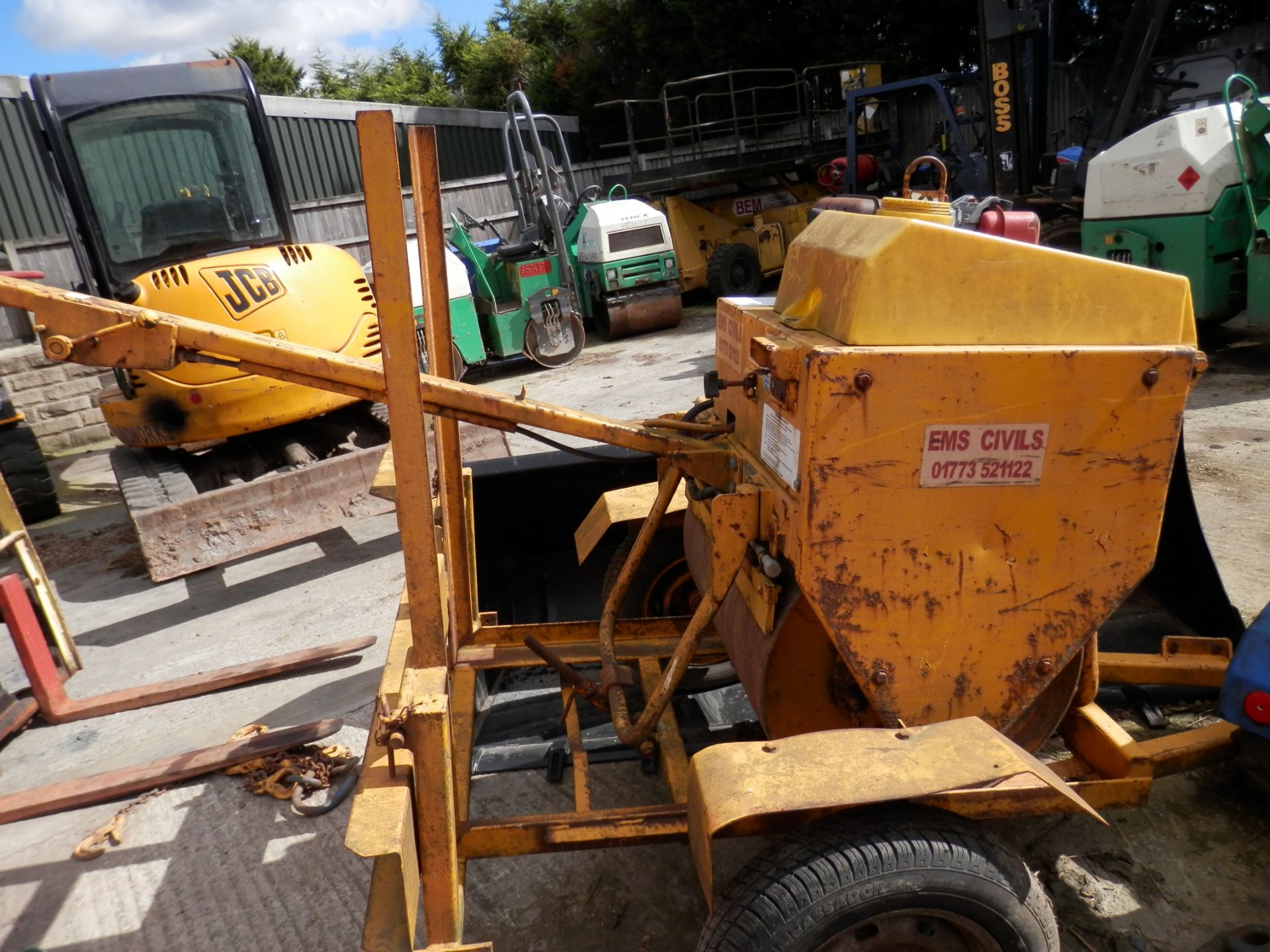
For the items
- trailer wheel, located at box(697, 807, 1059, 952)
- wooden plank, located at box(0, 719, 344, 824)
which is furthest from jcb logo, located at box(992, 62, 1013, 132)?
trailer wheel, located at box(697, 807, 1059, 952)

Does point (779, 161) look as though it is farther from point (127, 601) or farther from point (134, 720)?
point (134, 720)

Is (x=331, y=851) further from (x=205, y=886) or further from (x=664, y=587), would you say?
(x=664, y=587)

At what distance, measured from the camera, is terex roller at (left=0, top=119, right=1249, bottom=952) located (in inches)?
71.4

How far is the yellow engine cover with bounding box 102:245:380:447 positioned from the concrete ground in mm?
1421

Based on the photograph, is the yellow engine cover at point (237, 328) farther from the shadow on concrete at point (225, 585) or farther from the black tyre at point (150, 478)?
the shadow on concrete at point (225, 585)

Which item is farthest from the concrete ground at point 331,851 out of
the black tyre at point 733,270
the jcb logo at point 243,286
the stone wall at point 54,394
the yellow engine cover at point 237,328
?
the black tyre at point 733,270

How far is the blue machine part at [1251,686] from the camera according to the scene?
226 centimetres

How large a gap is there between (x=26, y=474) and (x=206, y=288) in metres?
2.52

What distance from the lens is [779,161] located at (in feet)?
43.9

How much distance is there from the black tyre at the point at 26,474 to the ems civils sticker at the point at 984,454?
683 centimetres

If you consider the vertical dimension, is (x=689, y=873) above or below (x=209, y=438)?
below

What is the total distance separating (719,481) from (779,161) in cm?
1192

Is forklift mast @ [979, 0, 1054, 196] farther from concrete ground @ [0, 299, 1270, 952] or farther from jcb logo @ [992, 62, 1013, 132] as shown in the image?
concrete ground @ [0, 299, 1270, 952]

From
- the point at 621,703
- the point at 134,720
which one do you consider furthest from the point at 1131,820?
the point at 134,720
